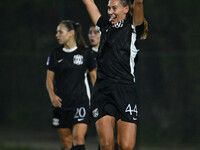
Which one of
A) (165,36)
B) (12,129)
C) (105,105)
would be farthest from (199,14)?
(105,105)

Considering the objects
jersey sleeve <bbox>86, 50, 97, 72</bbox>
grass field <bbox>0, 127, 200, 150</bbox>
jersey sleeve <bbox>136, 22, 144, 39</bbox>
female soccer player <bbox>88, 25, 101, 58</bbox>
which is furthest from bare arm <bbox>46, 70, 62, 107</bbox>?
grass field <bbox>0, 127, 200, 150</bbox>

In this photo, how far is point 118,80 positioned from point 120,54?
29cm

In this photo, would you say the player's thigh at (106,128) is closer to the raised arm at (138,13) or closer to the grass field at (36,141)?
the raised arm at (138,13)

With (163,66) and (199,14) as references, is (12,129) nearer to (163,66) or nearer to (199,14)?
(163,66)

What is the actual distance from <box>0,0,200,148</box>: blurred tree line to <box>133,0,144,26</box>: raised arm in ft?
10.0

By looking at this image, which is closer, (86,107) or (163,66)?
(86,107)

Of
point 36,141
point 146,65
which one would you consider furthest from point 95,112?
point 36,141

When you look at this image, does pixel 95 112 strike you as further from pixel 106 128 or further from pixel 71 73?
pixel 71 73

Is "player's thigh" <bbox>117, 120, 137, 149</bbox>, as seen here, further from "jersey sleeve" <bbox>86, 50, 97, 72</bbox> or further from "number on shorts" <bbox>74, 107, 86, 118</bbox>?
"jersey sleeve" <bbox>86, 50, 97, 72</bbox>

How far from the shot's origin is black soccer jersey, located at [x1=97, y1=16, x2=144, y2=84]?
6148 mm

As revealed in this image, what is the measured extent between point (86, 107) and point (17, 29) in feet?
19.3

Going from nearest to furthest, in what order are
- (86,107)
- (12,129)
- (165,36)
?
(86,107), (165,36), (12,129)

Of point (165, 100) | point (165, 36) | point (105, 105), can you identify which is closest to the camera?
point (105, 105)

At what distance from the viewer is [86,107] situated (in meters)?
8.05
